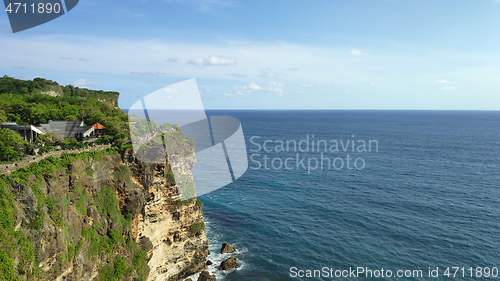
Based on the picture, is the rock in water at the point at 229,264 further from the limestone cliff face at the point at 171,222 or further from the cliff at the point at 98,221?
the cliff at the point at 98,221

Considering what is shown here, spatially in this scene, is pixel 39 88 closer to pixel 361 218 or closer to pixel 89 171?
pixel 89 171

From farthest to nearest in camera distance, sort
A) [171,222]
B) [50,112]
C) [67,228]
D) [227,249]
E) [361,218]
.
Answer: [361,218], [227,249], [50,112], [171,222], [67,228]

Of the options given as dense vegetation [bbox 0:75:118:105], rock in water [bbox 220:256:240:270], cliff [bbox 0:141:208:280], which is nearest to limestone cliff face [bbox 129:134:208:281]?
cliff [bbox 0:141:208:280]

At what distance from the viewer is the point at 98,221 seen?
33438mm

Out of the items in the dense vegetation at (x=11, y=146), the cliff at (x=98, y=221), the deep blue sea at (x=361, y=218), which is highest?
the dense vegetation at (x=11, y=146)

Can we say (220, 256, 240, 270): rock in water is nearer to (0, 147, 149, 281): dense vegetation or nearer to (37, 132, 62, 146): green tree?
(0, 147, 149, 281): dense vegetation

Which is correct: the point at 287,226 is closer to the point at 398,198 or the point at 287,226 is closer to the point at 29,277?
the point at 398,198

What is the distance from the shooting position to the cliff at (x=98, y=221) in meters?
24.2

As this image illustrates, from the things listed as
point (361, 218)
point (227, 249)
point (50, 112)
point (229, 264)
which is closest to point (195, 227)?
point (229, 264)

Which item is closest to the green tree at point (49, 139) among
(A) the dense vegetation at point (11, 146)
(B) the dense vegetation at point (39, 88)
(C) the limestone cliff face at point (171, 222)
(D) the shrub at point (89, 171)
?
(A) the dense vegetation at point (11, 146)

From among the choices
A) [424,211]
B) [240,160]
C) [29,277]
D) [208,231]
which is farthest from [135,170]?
[240,160]

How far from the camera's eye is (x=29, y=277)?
2373 centimetres

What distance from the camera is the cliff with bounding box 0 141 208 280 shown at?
24.2 meters

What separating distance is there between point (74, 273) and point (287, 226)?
38962 mm
